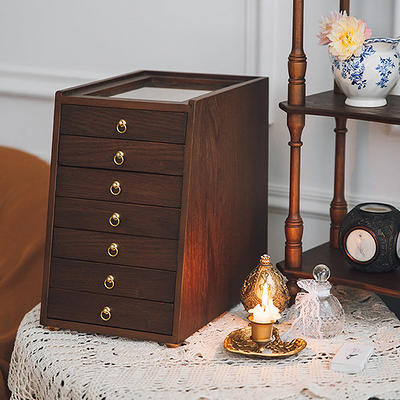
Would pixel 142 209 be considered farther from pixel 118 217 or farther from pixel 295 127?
pixel 295 127

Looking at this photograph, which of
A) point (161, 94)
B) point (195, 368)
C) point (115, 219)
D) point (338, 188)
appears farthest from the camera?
point (338, 188)

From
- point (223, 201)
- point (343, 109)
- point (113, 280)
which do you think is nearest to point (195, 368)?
point (113, 280)

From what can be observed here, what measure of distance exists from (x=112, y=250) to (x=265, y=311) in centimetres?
31

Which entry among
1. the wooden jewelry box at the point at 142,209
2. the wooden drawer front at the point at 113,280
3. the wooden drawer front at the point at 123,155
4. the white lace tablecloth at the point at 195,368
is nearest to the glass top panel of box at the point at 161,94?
the wooden jewelry box at the point at 142,209

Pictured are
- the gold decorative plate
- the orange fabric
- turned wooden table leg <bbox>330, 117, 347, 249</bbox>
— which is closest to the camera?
the gold decorative plate

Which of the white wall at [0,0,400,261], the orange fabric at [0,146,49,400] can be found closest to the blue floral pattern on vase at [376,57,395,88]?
the white wall at [0,0,400,261]

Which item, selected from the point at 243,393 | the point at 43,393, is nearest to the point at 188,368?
the point at 243,393

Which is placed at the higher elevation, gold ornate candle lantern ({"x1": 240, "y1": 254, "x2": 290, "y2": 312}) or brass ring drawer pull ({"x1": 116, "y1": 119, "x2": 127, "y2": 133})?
brass ring drawer pull ({"x1": 116, "y1": 119, "x2": 127, "y2": 133})

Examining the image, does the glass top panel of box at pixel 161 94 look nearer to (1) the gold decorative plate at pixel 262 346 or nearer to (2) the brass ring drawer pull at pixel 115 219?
(2) the brass ring drawer pull at pixel 115 219

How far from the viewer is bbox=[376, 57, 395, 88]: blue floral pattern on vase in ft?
5.03

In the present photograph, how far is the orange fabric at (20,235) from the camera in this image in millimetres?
1981

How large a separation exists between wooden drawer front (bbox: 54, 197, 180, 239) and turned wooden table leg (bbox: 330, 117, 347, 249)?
1.52 ft

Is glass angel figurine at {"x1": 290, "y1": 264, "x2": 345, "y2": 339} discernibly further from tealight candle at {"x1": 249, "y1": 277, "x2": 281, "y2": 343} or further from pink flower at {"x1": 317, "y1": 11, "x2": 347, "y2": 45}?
pink flower at {"x1": 317, "y1": 11, "x2": 347, "y2": 45}

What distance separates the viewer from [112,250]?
1555mm
